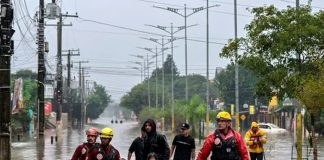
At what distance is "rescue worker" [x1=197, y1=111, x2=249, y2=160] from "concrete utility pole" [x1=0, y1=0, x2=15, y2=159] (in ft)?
34.8

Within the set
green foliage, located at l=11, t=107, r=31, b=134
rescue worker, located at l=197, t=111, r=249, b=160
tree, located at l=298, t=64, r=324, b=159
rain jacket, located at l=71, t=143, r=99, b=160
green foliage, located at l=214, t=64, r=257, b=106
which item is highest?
green foliage, located at l=214, t=64, r=257, b=106

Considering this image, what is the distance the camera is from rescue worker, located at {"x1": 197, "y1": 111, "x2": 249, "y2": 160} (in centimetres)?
955

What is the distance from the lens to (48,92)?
93312 mm

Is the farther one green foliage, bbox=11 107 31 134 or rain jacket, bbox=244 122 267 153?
green foliage, bbox=11 107 31 134

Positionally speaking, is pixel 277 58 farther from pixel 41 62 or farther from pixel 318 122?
pixel 318 122

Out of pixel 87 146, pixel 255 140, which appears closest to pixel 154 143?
pixel 87 146

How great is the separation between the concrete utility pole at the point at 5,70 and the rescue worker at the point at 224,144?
10.6 metres

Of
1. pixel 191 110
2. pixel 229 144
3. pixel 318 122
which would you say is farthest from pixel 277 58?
pixel 318 122

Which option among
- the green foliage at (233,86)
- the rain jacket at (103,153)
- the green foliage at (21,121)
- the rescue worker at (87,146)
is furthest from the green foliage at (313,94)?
the green foliage at (233,86)

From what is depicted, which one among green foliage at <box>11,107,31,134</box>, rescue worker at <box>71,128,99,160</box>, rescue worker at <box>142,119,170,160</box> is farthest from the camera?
green foliage at <box>11,107,31,134</box>

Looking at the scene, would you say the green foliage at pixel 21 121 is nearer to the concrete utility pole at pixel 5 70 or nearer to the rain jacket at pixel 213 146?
the concrete utility pole at pixel 5 70

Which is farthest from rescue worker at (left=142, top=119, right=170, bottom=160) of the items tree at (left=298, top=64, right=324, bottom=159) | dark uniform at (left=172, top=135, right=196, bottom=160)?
tree at (left=298, top=64, right=324, bottom=159)

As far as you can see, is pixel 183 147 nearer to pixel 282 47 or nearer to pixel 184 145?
pixel 184 145

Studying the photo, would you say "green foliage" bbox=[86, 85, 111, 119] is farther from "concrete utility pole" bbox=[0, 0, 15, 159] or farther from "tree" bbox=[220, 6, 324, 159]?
"concrete utility pole" bbox=[0, 0, 15, 159]
